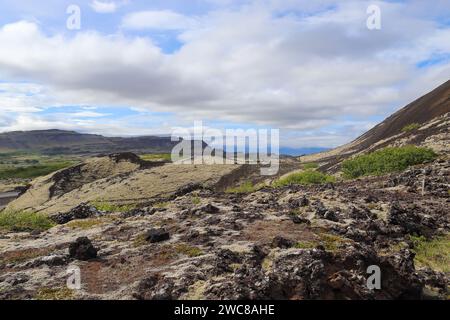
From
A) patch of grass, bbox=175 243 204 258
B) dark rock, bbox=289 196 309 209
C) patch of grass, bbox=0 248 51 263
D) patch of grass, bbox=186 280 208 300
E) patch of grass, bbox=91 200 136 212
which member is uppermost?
dark rock, bbox=289 196 309 209

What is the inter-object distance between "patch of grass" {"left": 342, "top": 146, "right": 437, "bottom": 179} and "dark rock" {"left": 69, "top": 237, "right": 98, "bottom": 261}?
34.0 metres

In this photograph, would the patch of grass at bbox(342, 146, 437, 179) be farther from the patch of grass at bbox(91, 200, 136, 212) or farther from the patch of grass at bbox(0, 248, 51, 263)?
the patch of grass at bbox(0, 248, 51, 263)

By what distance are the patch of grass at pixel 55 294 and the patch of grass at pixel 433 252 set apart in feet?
44.7

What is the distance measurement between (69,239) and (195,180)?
36.1m

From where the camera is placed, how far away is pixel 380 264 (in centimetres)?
1362

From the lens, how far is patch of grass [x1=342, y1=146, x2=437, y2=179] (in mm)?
43344

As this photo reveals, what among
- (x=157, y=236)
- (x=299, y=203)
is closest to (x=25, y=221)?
(x=157, y=236)

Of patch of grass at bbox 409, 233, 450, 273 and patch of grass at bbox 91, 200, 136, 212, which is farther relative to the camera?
patch of grass at bbox 91, 200, 136, 212

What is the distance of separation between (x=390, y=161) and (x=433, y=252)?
27224 mm

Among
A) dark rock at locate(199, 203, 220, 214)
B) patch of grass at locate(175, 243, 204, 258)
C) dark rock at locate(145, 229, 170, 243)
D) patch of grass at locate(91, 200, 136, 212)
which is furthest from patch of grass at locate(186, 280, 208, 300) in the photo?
patch of grass at locate(91, 200, 136, 212)

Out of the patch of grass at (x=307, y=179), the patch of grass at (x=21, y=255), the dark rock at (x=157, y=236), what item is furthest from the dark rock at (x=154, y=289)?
the patch of grass at (x=307, y=179)

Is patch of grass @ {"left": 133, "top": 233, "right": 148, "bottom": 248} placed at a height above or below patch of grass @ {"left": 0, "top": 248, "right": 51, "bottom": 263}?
above

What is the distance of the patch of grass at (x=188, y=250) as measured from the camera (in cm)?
1432

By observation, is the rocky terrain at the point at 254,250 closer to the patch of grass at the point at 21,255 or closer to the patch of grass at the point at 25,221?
the patch of grass at the point at 21,255
